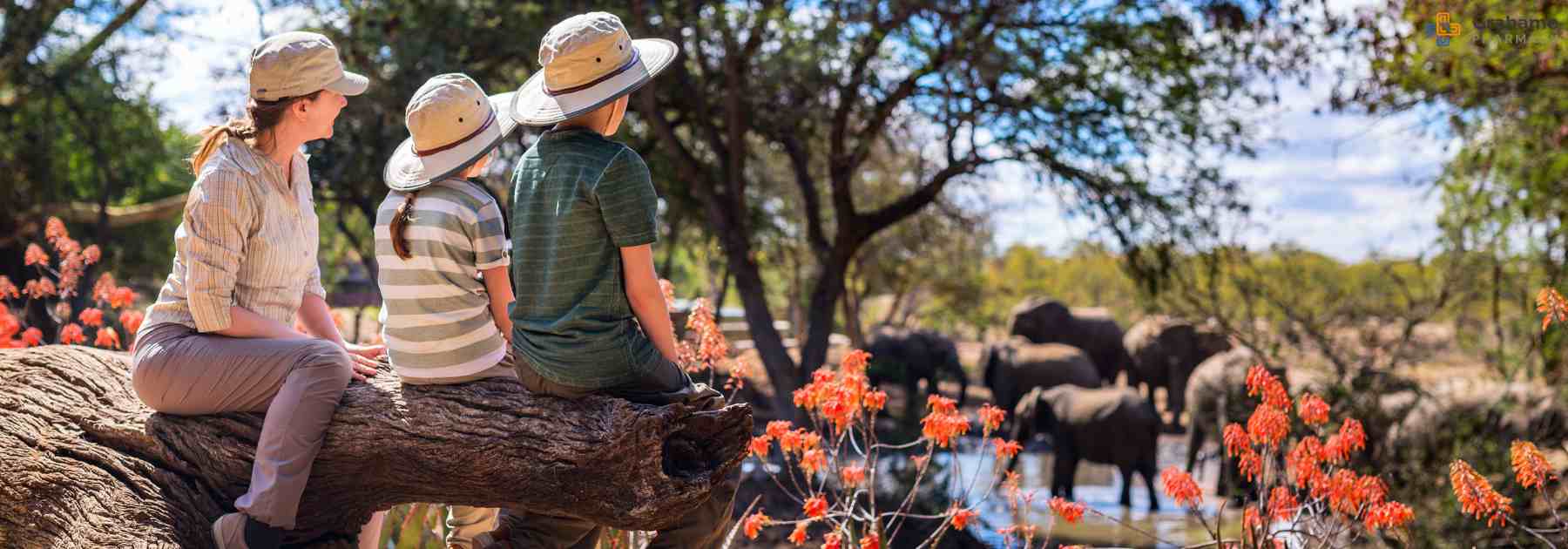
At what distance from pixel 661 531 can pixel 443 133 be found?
3.78 ft

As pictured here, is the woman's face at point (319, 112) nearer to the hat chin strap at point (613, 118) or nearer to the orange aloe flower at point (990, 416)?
the hat chin strap at point (613, 118)

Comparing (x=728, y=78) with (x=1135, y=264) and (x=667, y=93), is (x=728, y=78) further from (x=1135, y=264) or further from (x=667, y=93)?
(x=1135, y=264)

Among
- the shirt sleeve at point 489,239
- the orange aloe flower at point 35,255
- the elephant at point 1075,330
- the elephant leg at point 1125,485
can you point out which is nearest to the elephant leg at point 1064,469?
the elephant leg at point 1125,485

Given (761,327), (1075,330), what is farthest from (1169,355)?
(761,327)

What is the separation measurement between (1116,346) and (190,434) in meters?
20.1

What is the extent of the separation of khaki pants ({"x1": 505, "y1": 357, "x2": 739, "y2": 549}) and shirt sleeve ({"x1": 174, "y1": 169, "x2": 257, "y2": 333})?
0.79 metres

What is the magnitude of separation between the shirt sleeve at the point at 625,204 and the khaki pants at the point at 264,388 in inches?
35.4

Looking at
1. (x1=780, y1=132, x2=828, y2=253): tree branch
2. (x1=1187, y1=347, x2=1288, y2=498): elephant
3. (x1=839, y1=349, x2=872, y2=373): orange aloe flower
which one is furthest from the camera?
(x1=1187, y1=347, x2=1288, y2=498): elephant

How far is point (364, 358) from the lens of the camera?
3.82 m

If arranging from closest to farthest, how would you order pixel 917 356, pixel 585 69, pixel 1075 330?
1. pixel 585 69
2. pixel 917 356
3. pixel 1075 330

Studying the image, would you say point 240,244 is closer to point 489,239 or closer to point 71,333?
point 489,239

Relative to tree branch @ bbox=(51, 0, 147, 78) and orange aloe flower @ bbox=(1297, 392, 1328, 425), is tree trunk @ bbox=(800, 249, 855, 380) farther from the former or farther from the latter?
tree branch @ bbox=(51, 0, 147, 78)

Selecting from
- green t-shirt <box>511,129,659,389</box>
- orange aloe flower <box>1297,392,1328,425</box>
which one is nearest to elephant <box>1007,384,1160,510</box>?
orange aloe flower <box>1297,392,1328,425</box>

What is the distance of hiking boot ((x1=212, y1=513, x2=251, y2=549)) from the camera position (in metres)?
3.33
